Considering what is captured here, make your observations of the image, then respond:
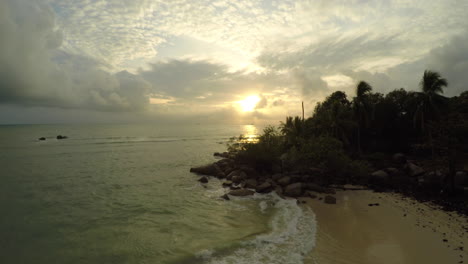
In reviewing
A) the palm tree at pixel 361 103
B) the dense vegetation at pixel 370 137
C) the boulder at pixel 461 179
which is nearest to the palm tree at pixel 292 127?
the dense vegetation at pixel 370 137

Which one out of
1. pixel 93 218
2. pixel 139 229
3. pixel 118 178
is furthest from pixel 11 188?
pixel 139 229

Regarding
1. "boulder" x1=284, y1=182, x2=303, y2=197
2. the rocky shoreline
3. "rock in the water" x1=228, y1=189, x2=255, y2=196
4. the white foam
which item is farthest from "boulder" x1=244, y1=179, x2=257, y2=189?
the white foam

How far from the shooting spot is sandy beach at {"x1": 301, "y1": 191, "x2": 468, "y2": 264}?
8.89 m

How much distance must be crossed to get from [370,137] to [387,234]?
32389 mm

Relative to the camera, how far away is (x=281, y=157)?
82.7 feet

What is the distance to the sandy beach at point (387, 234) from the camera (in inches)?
350

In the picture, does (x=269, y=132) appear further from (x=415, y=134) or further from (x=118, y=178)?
(x=415, y=134)

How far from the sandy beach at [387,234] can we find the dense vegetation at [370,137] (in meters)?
5.83

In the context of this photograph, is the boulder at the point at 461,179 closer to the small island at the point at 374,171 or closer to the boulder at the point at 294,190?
the small island at the point at 374,171

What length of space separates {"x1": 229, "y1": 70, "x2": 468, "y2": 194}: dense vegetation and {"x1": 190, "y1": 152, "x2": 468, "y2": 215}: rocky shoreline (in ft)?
2.31

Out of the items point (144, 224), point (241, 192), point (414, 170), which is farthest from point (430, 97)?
point (144, 224)

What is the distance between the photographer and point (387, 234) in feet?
35.4

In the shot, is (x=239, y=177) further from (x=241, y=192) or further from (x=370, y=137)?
(x=370, y=137)

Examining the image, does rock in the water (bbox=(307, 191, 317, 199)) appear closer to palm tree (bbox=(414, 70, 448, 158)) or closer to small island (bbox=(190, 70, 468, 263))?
small island (bbox=(190, 70, 468, 263))
